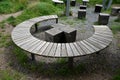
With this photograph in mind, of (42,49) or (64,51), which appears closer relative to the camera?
(64,51)

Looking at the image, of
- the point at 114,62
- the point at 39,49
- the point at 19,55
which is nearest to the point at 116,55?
the point at 114,62

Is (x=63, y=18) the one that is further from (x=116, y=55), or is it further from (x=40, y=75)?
(x=40, y=75)

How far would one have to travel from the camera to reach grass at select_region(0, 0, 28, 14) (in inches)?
361

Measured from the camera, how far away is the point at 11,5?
9633 millimetres

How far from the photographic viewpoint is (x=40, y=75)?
4457 millimetres

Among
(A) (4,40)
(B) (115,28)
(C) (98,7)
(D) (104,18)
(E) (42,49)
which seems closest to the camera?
(E) (42,49)

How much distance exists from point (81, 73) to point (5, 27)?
4.41 meters

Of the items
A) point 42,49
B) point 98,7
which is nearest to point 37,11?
point 98,7

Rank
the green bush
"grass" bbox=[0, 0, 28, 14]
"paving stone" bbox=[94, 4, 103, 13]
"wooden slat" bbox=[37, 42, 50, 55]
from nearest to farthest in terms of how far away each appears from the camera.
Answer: "wooden slat" bbox=[37, 42, 50, 55] < the green bush < "grass" bbox=[0, 0, 28, 14] < "paving stone" bbox=[94, 4, 103, 13]

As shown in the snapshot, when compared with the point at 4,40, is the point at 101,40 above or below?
above

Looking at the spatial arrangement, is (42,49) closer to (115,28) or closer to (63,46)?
(63,46)

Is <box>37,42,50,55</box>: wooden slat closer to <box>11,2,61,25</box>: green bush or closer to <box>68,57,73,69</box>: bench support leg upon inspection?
<box>68,57,73,69</box>: bench support leg

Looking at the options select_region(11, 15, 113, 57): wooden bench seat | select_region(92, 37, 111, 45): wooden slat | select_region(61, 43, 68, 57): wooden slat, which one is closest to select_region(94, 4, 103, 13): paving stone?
select_region(11, 15, 113, 57): wooden bench seat

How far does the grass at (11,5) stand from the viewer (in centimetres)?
917
